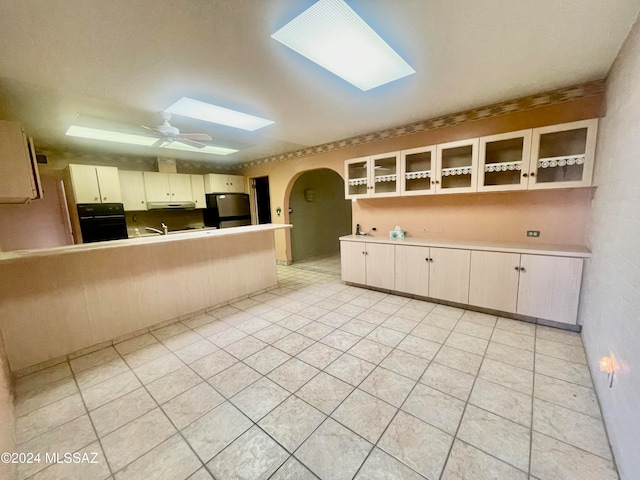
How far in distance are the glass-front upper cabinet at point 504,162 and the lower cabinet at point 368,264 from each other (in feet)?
4.68

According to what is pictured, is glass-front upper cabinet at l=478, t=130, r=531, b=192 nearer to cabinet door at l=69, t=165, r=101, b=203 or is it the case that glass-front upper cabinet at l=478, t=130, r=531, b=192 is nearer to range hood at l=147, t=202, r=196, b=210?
range hood at l=147, t=202, r=196, b=210

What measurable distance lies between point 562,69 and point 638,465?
2779 millimetres

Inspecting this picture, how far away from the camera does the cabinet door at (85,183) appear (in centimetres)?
406

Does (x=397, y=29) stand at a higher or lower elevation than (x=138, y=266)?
higher

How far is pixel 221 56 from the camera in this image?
1817 mm

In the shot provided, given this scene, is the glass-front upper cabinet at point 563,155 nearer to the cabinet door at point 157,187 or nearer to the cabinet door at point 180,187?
the cabinet door at point 180,187

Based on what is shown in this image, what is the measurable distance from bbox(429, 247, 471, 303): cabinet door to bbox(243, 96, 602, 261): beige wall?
1.80 ft

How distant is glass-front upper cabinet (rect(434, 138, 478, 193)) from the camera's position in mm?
2988

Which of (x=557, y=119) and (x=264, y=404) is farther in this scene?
(x=557, y=119)

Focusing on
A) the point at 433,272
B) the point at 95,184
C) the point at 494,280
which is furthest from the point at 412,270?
the point at 95,184

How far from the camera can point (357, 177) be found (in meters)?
4.11

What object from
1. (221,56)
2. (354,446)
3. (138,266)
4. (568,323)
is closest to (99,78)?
(221,56)

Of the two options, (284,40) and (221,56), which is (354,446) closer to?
(284,40)

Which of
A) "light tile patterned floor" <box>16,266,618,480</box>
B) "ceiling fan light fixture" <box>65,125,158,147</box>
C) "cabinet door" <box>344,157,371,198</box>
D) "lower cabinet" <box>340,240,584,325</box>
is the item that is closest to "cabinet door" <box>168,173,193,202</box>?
"ceiling fan light fixture" <box>65,125,158,147</box>
